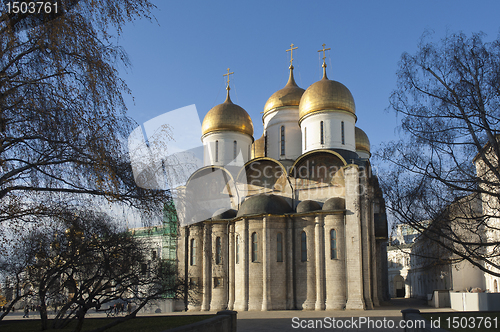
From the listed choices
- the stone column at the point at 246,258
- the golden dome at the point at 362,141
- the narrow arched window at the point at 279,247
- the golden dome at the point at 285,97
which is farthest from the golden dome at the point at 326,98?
the stone column at the point at 246,258

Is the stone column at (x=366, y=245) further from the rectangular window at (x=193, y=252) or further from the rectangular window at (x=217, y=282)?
the rectangular window at (x=193, y=252)

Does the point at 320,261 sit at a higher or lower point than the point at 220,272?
higher

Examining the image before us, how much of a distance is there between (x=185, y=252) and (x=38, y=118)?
18616mm

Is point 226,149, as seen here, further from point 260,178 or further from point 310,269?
point 310,269

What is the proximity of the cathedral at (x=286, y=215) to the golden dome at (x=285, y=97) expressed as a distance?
0.20 ft

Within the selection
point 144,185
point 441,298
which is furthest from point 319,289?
point 144,185

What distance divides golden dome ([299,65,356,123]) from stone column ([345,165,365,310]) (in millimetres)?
4519

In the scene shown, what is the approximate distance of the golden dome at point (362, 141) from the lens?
98.7ft

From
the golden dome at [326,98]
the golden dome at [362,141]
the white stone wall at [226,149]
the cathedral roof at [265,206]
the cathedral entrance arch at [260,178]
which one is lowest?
the cathedral roof at [265,206]

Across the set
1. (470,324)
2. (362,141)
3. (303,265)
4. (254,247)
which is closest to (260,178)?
(254,247)

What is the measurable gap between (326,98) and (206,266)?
10.8 metres

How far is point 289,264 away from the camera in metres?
20.6

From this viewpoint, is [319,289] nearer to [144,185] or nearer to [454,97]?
[454,97]

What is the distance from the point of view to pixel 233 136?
Result: 86.2 feet
